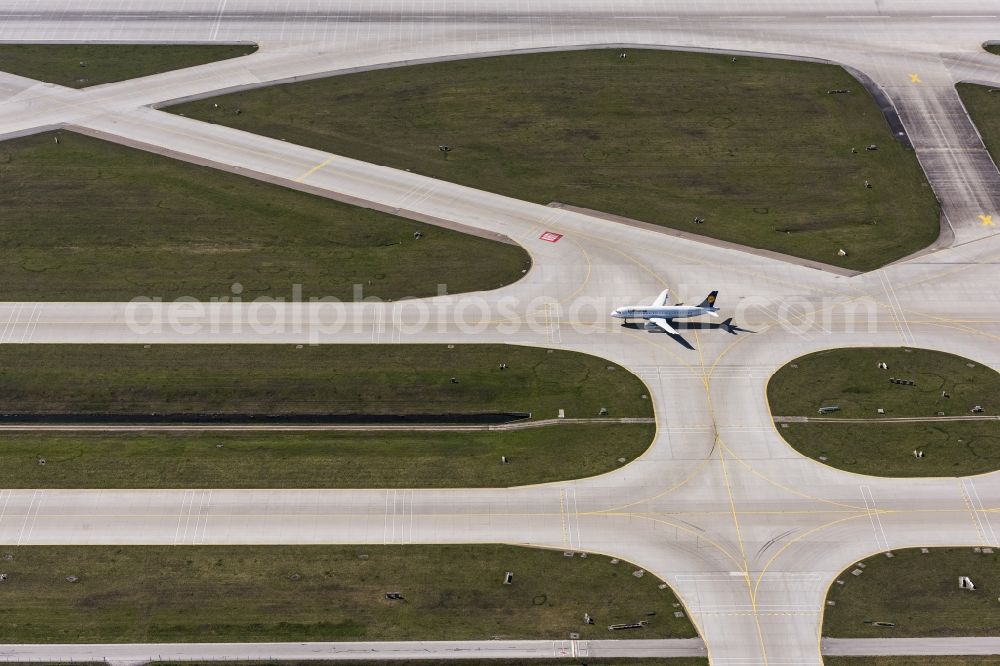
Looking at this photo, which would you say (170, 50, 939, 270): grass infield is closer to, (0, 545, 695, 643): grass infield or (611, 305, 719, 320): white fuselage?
(611, 305, 719, 320): white fuselage

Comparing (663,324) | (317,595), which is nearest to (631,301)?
(663,324)

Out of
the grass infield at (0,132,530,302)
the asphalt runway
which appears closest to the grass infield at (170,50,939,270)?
the asphalt runway

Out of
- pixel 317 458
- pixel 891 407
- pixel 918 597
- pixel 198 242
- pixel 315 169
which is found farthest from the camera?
pixel 315 169

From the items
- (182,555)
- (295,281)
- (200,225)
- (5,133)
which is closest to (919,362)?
(295,281)

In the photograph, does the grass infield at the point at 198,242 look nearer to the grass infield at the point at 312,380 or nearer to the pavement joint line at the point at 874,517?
the grass infield at the point at 312,380

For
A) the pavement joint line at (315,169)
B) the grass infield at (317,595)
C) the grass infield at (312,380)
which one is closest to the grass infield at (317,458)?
the grass infield at (312,380)

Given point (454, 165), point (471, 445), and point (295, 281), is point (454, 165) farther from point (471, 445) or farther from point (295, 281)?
point (471, 445)

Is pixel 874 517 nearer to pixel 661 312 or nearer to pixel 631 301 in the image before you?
pixel 661 312
